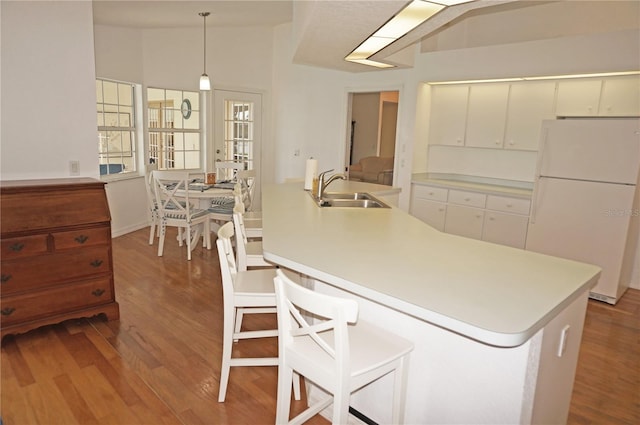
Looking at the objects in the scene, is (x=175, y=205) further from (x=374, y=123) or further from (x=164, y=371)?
(x=374, y=123)

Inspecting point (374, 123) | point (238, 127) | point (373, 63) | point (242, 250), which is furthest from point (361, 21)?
point (374, 123)

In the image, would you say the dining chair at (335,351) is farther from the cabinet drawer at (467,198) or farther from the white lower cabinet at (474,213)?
the cabinet drawer at (467,198)

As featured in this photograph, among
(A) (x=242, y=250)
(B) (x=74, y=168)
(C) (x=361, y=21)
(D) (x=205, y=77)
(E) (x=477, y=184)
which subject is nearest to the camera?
(A) (x=242, y=250)

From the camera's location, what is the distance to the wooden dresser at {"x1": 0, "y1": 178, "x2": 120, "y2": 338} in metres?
2.70

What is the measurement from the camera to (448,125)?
532cm

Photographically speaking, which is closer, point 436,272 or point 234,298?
point 436,272

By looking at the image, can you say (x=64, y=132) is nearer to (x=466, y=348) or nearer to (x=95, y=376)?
(x=95, y=376)

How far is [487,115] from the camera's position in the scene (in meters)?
4.96

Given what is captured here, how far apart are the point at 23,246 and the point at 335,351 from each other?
238cm

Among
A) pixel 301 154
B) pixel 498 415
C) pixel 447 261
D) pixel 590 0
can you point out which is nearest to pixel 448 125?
pixel 590 0

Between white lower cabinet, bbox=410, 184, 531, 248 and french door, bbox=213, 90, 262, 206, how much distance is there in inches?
109

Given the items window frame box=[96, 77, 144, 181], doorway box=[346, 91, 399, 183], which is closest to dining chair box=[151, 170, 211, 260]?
window frame box=[96, 77, 144, 181]

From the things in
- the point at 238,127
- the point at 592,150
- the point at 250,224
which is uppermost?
the point at 238,127

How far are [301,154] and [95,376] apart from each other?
470cm
